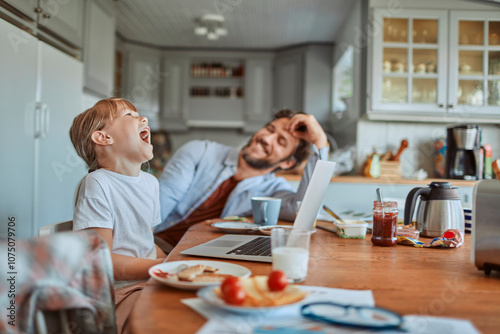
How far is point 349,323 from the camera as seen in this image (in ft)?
1.72

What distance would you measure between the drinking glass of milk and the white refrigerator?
185 cm

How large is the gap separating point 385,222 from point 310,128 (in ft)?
2.47

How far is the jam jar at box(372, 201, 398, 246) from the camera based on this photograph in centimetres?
113

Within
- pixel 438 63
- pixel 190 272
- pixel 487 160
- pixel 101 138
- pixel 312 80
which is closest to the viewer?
pixel 190 272

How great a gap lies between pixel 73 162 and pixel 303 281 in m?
2.64

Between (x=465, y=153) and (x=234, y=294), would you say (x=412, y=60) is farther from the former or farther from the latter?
(x=234, y=294)

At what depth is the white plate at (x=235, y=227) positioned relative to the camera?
1312 millimetres

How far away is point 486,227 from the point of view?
86 cm

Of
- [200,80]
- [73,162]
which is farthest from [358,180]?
[200,80]

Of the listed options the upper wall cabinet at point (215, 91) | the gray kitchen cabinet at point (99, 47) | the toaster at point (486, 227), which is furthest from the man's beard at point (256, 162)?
the upper wall cabinet at point (215, 91)

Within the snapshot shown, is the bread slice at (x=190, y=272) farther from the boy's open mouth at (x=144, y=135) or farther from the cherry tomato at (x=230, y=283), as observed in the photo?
the boy's open mouth at (x=144, y=135)

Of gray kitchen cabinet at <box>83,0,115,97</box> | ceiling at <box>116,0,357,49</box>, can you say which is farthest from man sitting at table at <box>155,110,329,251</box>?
ceiling at <box>116,0,357,49</box>

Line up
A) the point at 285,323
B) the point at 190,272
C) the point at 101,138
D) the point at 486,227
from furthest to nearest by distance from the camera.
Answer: the point at 101,138 < the point at 486,227 < the point at 190,272 < the point at 285,323

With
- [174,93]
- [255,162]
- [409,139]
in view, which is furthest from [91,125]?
[174,93]
